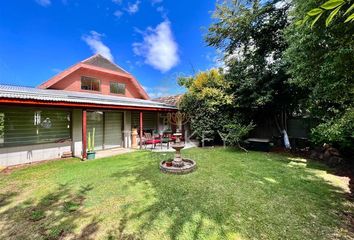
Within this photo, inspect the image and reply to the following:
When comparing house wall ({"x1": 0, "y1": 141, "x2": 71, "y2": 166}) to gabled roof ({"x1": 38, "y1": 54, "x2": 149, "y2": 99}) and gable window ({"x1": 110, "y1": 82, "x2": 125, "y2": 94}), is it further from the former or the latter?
gable window ({"x1": 110, "y1": 82, "x2": 125, "y2": 94})

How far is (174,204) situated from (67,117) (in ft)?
23.6

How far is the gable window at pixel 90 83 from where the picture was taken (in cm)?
1224

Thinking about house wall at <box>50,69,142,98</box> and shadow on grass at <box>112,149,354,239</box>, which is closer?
shadow on grass at <box>112,149,354,239</box>

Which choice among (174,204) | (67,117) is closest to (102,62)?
(67,117)

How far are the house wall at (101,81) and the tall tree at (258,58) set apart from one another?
24.6 feet

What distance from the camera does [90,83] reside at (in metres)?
12.6

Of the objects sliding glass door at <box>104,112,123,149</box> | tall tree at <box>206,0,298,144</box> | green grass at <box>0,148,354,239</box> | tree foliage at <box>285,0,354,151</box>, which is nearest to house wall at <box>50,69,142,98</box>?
sliding glass door at <box>104,112,123,149</box>

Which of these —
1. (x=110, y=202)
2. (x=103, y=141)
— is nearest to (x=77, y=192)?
(x=110, y=202)

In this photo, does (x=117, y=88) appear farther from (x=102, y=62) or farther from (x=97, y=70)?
(x=102, y=62)

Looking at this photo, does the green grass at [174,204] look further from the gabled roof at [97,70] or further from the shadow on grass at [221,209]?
the gabled roof at [97,70]

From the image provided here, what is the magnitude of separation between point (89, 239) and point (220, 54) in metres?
12.4

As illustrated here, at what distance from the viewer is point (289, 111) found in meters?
10.3

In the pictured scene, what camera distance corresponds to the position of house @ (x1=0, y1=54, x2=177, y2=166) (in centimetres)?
699

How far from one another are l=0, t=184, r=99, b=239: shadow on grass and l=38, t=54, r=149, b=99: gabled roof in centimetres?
846
